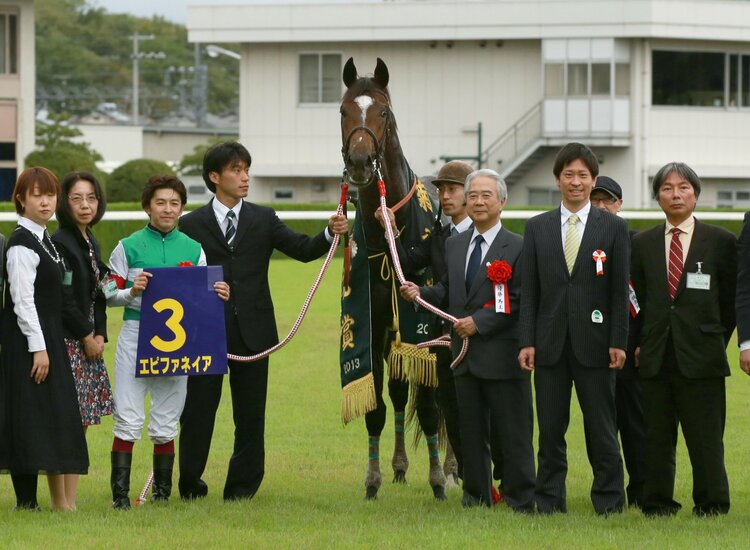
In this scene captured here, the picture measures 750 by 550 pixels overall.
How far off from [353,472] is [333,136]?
2796cm

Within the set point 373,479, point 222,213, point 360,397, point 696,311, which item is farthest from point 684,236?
point 222,213

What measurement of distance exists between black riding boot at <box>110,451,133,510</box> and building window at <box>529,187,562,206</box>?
2915cm

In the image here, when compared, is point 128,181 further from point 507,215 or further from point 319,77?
point 507,215

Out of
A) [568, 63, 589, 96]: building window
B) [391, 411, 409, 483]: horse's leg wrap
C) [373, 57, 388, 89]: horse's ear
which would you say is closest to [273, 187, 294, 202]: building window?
[568, 63, 589, 96]: building window

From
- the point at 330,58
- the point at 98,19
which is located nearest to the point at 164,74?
the point at 98,19

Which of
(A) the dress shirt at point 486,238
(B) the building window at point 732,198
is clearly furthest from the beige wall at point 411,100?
(A) the dress shirt at point 486,238

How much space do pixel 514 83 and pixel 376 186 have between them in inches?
1137

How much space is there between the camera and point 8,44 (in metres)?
33.5

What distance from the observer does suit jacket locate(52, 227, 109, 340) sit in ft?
22.7

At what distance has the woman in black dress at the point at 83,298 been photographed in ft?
22.9

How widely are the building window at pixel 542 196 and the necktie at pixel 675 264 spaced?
2895 cm

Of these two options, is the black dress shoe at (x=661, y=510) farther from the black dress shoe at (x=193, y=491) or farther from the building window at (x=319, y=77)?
the building window at (x=319, y=77)

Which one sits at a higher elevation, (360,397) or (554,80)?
(554,80)

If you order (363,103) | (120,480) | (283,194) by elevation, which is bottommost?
(120,480)
